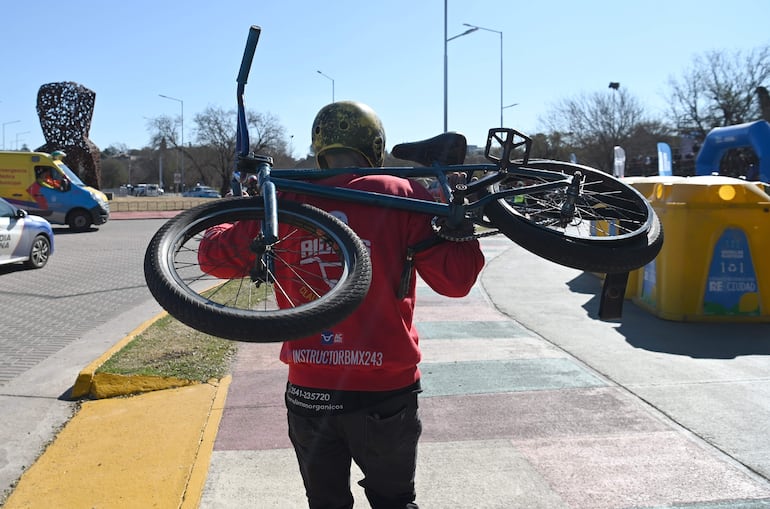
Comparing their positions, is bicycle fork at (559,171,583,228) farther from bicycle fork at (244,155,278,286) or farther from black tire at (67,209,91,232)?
black tire at (67,209,91,232)

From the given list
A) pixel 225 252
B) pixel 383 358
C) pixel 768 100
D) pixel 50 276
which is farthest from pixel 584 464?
pixel 768 100

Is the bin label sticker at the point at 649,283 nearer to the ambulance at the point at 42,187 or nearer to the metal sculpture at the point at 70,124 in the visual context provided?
the ambulance at the point at 42,187

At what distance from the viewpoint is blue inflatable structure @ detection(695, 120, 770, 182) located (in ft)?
49.3

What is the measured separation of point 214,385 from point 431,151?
342 centimetres

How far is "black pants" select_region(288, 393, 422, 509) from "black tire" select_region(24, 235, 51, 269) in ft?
40.1

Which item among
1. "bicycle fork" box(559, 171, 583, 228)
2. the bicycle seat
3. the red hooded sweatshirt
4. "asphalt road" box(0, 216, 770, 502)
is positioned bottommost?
"asphalt road" box(0, 216, 770, 502)

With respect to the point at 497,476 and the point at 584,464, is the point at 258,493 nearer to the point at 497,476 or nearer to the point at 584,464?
the point at 497,476

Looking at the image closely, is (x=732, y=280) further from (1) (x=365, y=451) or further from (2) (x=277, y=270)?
(2) (x=277, y=270)

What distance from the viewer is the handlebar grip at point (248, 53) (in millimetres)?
2457

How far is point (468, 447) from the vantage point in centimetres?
405

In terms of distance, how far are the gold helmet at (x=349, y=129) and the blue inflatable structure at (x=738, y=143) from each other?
589 inches

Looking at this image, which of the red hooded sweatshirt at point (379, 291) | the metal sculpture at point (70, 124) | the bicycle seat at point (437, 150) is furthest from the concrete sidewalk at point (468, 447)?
the metal sculpture at point (70, 124)

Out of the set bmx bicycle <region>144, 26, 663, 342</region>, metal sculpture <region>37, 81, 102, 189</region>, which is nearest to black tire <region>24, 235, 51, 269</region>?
bmx bicycle <region>144, 26, 663, 342</region>

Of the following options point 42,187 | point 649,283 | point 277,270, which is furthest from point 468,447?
point 42,187
